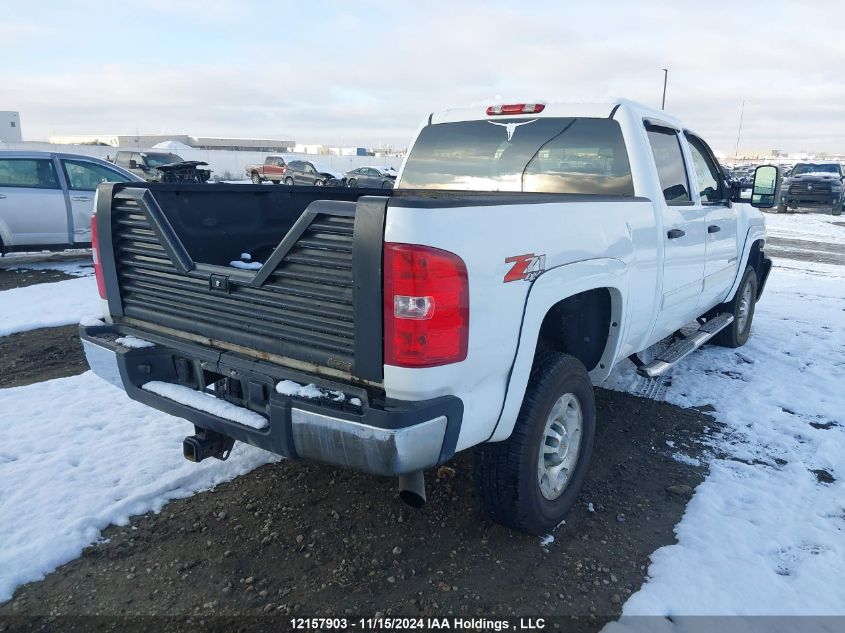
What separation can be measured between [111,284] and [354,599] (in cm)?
200

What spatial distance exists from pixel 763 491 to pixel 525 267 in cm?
214

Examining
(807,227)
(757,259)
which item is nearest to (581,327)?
(757,259)

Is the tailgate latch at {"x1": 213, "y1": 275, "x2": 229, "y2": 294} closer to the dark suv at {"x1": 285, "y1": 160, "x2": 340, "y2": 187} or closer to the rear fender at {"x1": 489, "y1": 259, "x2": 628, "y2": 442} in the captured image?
the rear fender at {"x1": 489, "y1": 259, "x2": 628, "y2": 442}

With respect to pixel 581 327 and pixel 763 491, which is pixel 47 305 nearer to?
pixel 581 327

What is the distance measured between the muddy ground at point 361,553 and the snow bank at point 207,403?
0.73 metres

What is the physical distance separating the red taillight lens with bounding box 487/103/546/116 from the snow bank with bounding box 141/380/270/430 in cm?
277

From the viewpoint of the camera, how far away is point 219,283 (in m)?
2.66

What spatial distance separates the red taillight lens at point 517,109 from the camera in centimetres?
411

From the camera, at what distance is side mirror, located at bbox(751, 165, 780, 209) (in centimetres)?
530

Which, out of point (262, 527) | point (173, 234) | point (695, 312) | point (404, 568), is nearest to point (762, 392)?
point (695, 312)

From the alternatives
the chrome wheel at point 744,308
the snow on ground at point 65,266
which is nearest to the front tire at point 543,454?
the chrome wheel at point 744,308

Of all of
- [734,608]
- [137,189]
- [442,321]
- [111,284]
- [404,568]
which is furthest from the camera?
[111,284]

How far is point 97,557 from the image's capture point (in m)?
2.80

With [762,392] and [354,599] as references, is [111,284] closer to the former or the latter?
[354,599]
